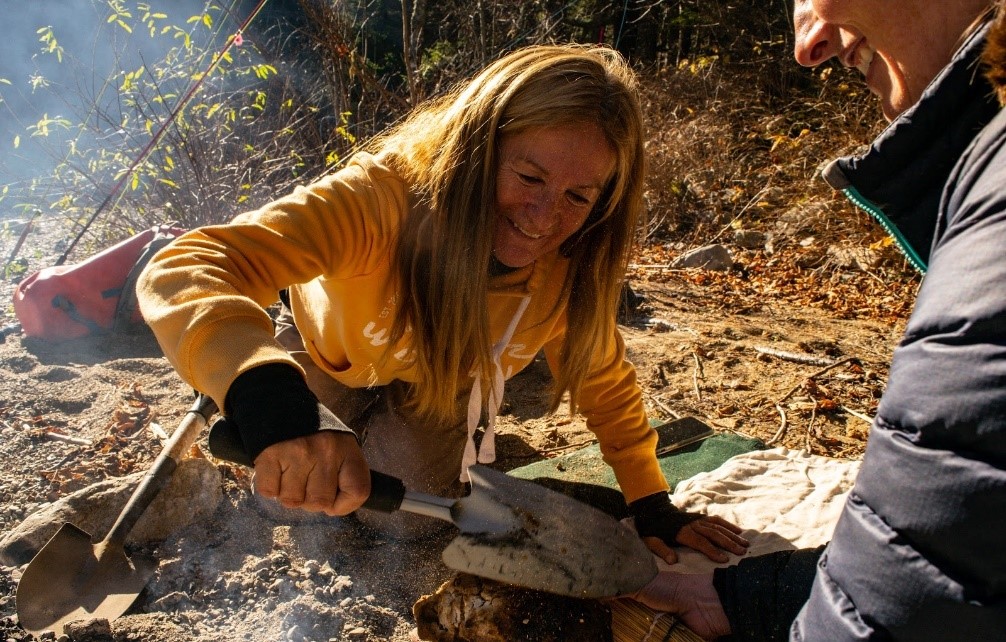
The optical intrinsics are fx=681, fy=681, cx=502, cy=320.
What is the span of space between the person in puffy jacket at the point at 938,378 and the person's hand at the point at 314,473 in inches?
38.7

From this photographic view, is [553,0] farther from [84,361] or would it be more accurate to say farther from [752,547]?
[752,547]

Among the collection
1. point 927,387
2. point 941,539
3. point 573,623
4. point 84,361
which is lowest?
point 84,361

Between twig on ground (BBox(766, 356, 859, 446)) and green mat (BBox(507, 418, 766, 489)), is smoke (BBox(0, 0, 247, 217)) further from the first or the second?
twig on ground (BBox(766, 356, 859, 446))

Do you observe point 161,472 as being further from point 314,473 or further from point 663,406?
point 663,406

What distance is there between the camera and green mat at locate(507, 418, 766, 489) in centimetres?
314

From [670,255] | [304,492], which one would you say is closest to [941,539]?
[304,492]

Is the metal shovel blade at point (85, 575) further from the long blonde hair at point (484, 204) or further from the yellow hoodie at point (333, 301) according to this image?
the long blonde hair at point (484, 204)

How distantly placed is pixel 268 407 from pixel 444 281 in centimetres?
85

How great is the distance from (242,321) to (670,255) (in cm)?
650

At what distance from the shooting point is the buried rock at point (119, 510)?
2.62 meters

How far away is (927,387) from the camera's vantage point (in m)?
1.00

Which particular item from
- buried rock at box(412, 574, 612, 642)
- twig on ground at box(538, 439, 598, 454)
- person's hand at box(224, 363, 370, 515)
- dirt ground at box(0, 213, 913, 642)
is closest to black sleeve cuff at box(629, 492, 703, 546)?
buried rock at box(412, 574, 612, 642)

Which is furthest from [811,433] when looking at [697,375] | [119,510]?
[119,510]

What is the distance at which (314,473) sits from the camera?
155cm
